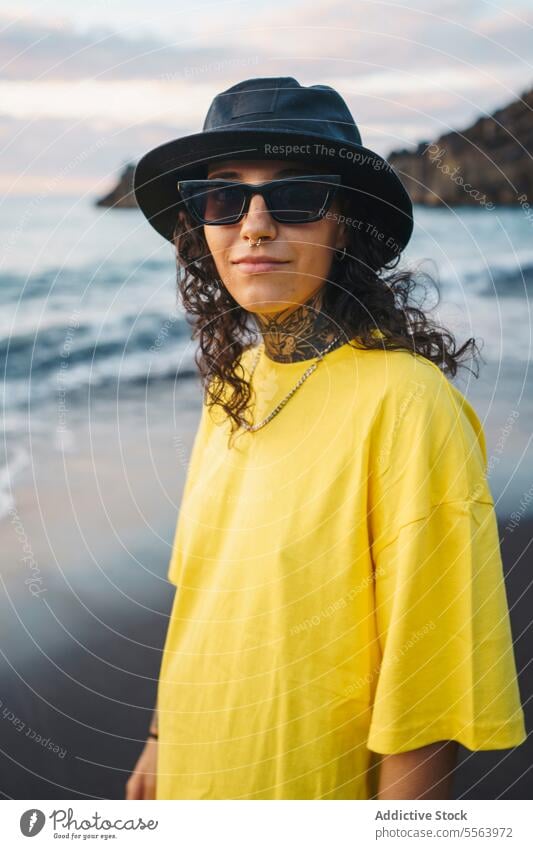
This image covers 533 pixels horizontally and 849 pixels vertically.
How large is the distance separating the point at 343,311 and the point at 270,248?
13 centimetres

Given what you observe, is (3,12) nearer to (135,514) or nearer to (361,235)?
(361,235)

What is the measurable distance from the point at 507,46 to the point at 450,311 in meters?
1.31

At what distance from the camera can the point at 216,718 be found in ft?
3.68

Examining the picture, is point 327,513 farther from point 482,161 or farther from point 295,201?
point 482,161

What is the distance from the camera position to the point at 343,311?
1.08 meters

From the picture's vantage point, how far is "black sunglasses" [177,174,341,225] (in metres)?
1.01

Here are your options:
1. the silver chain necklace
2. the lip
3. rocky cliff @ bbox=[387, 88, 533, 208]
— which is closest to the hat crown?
the lip

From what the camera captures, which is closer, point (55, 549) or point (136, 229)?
point (55, 549)

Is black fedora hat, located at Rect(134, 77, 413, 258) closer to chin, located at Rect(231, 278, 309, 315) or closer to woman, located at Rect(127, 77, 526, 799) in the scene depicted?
woman, located at Rect(127, 77, 526, 799)

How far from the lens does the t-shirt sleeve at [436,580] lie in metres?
0.94

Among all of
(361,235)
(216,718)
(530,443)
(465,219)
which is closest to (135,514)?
(530,443)

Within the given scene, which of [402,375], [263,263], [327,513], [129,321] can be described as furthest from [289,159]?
[129,321]

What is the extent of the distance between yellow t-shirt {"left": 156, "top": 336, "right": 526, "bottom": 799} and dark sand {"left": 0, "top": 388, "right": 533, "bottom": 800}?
0.73 m

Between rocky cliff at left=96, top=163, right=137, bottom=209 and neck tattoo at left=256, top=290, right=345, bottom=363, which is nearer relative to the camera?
neck tattoo at left=256, top=290, right=345, bottom=363
